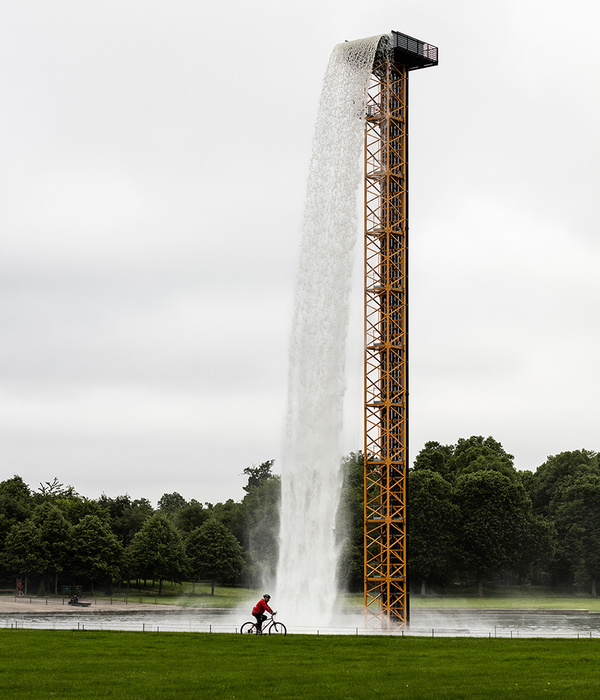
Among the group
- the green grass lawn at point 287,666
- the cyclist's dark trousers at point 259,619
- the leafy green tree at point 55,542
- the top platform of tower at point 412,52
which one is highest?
the top platform of tower at point 412,52

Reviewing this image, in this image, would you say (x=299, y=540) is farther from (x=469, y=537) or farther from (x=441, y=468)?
(x=441, y=468)

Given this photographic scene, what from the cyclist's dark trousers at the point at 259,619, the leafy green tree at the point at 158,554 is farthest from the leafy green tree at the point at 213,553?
the cyclist's dark trousers at the point at 259,619

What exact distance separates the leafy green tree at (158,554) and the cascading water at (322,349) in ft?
117

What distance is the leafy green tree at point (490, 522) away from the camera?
95.9m

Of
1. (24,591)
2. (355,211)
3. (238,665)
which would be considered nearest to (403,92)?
(355,211)

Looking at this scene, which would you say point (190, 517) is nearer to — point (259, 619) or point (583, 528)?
point (583, 528)

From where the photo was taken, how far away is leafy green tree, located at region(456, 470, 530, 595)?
9594cm

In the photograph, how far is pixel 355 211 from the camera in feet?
180

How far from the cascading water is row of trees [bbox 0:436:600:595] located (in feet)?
92.4

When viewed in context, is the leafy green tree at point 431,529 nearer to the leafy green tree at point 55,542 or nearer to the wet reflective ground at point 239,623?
the wet reflective ground at point 239,623

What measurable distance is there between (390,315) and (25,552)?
145ft

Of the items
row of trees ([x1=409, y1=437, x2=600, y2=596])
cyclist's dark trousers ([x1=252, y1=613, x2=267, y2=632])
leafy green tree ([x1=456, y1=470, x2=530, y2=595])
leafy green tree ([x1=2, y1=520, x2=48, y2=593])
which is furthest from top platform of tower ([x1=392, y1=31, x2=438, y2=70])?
leafy green tree ([x1=456, y1=470, x2=530, y2=595])

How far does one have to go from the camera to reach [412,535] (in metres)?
94.1

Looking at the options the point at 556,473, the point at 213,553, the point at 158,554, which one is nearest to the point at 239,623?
the point at 158,554
